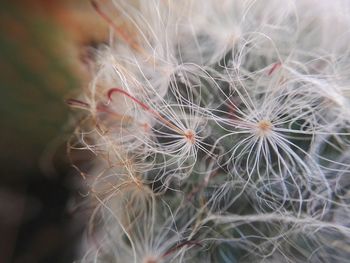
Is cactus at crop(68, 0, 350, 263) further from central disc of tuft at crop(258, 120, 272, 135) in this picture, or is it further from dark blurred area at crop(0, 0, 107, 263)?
dark blurred area at crop(0, 0, 107, 263)

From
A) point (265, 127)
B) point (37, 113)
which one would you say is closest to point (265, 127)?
point (265, 127)

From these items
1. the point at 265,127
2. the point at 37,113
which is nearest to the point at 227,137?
the point at 265,127

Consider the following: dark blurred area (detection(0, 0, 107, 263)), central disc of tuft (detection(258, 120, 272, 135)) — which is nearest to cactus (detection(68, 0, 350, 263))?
central disc of tuft (detection(258, 120, 272, 135))

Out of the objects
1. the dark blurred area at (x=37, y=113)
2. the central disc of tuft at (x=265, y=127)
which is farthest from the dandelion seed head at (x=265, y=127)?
the dark blurred area at (x=37, y=113)

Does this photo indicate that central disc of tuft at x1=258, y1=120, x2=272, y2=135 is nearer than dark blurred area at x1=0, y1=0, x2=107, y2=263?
Yes

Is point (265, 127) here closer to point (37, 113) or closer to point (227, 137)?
point (227, 137)

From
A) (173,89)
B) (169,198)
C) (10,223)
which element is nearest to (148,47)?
(173,89)

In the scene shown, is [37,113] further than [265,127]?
Yes
